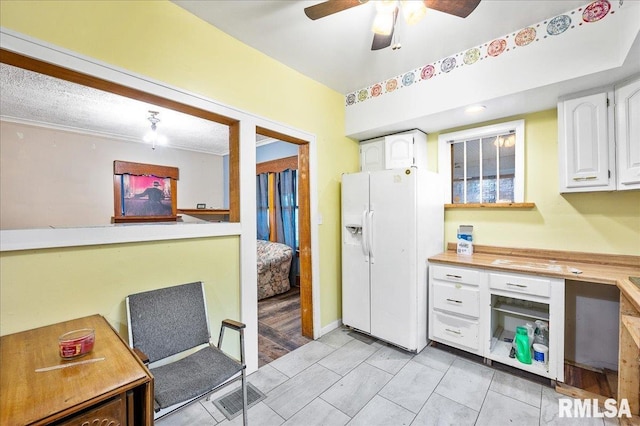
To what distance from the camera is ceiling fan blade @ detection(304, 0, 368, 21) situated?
4.69ft

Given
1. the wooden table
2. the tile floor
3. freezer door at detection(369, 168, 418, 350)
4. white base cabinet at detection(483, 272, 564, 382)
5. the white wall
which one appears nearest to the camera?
the wooden table

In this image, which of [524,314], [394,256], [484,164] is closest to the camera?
[524,314]

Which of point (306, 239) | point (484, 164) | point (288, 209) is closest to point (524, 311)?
point (484, 164)

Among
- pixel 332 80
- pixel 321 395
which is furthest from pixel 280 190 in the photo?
pixel 321 395

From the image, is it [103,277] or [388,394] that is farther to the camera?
[388,394]

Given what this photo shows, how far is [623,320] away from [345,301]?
2.03 metres

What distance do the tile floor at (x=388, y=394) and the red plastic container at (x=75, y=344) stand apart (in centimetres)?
91

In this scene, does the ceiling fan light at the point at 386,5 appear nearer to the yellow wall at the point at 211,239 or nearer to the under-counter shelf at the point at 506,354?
the yellow wall at the point at 211,239

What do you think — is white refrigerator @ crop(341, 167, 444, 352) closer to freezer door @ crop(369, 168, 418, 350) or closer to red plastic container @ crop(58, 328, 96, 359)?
freezer door @ crop(369, 168, 418, 350)

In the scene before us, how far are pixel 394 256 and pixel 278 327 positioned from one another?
156 cm

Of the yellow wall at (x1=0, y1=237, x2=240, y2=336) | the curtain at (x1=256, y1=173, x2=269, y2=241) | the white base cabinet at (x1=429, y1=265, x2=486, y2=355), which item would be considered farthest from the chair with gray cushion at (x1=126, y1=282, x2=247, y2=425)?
the curtain at (x1=256, y1=173, x2=269, y2=241)

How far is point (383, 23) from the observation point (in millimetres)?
1517

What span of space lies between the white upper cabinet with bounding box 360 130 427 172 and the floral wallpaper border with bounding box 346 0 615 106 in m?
0.49

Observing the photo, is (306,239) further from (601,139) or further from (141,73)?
(601,139)
